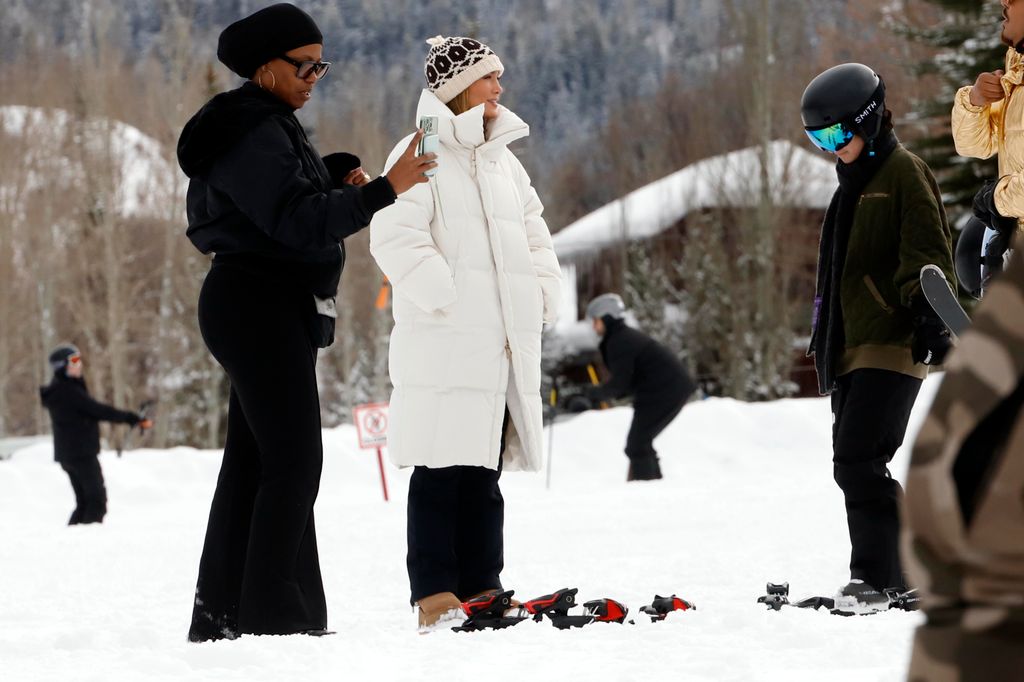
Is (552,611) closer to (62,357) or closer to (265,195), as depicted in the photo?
(265,195)

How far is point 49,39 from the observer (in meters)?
47.0

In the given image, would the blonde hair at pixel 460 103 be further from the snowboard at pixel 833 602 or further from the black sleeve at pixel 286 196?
the snowboard at pixel 833 602

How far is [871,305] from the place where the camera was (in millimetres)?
4297

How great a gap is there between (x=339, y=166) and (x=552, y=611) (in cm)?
150

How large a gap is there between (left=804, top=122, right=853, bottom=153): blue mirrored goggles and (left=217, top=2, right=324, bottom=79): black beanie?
1.62 m

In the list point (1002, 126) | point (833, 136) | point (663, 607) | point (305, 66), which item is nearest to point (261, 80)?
point (305, 66)

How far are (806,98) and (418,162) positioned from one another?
4.46 ft

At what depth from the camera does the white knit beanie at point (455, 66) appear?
446cm

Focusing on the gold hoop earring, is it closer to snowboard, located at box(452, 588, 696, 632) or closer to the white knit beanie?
the white knit beanie

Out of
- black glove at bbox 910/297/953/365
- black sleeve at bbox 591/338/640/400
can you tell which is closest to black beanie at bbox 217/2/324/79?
black glove at bbox 910/297/953/365

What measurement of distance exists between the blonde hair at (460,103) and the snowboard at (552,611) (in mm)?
1568

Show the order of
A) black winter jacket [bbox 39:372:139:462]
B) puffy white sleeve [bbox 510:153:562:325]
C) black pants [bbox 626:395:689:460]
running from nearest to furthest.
→ puffy white sleeve [bbox 510:153:562:325] → black pants [bbox 626:395:689:460] → black winter jacket [bbox 39:372:139:462]

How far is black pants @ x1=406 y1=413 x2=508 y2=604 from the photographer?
4281mm

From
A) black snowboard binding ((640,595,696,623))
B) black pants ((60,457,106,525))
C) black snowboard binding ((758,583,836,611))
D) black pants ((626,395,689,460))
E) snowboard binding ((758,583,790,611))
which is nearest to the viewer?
black snowboard binding ((640,595,696,623))
